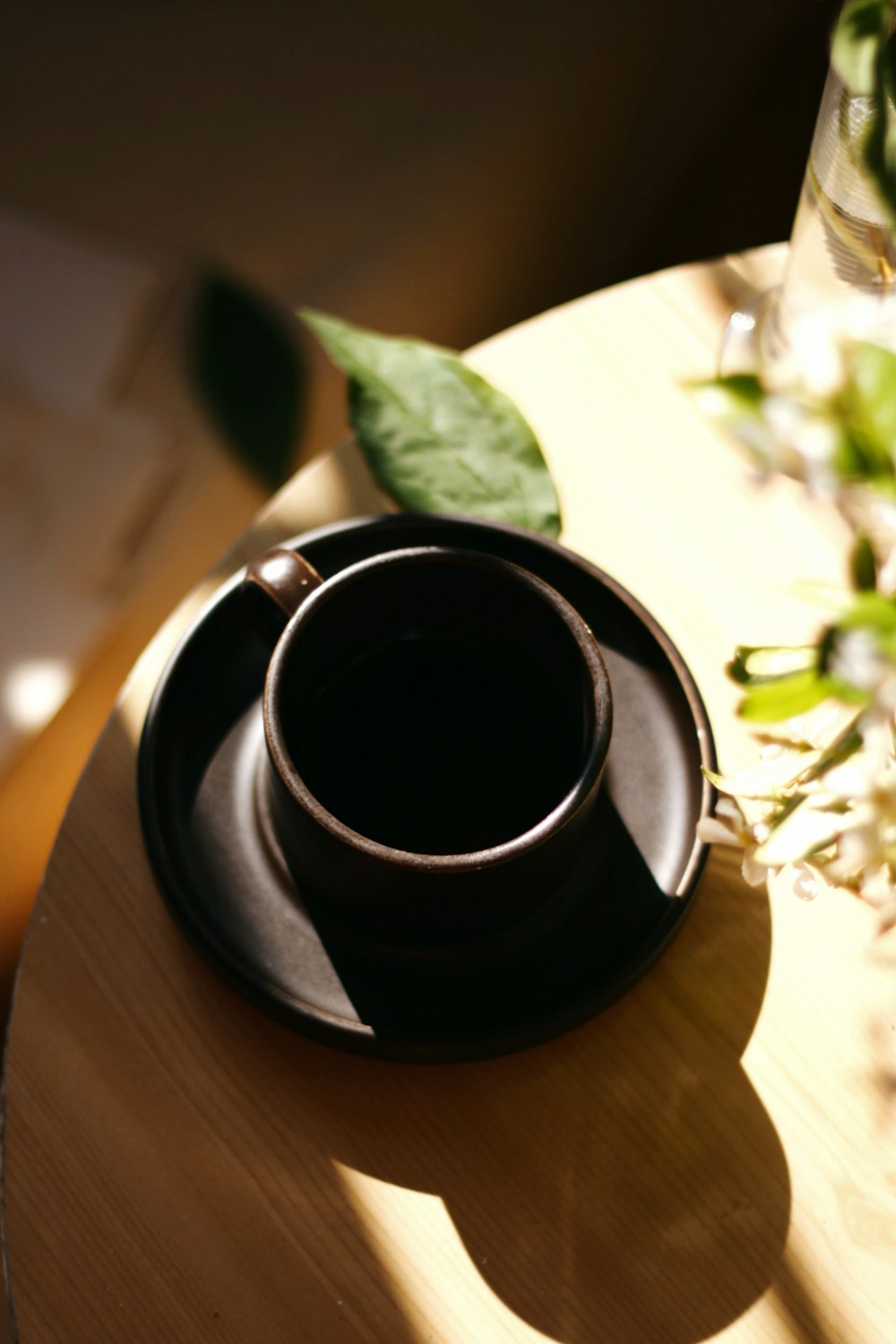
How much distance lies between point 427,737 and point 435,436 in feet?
0.57

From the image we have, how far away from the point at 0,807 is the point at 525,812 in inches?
18.6

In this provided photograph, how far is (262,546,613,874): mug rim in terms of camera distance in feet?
1.24

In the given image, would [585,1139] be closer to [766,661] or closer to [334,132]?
[766,661]

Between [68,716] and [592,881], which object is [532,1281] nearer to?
[592,881]

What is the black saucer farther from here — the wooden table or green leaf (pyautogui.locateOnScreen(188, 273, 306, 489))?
green leaf (pyautogui.locateOnScreen(188, 273, 306, 489))

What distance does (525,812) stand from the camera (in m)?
0.46

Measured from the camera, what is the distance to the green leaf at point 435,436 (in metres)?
0.56

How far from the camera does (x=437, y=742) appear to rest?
0.48 meters

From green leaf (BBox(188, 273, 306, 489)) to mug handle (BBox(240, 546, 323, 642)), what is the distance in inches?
18.7

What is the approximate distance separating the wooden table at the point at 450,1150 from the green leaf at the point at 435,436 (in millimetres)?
175

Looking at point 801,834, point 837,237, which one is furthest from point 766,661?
point 837,237

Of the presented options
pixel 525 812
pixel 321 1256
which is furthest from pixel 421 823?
pixel 321 1256

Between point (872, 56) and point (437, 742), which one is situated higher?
point (872, 56)

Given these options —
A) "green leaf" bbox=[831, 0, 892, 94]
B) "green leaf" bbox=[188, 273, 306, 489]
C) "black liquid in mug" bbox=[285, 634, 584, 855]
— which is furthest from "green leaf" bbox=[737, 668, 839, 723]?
"green leaf" bbox=[188, 273, 306, 489]
